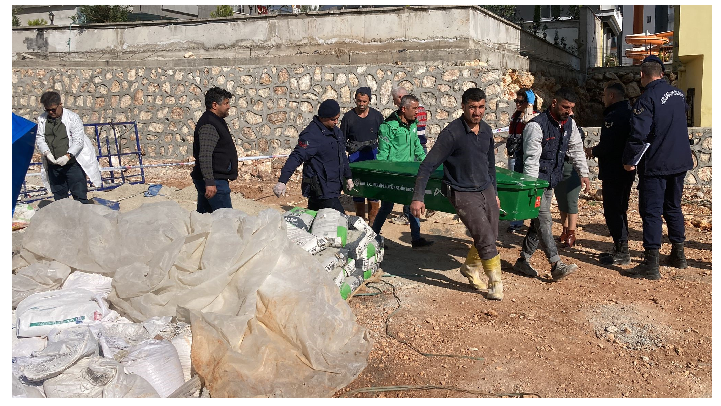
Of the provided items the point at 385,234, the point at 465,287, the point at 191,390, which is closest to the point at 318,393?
the point at 191,390

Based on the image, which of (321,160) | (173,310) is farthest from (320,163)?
(173,310)

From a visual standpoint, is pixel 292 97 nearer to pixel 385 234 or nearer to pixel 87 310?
pixel 385 234

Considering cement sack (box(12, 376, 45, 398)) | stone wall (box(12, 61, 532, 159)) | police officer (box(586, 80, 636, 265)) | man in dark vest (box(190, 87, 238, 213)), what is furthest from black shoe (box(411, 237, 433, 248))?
cement sack (box(12, 376, 45, 398))

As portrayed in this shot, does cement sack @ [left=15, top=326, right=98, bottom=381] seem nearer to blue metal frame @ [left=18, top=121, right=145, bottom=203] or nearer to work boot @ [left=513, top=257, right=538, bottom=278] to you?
work boot @ [left=513, top=257, right=538, bottom=278]

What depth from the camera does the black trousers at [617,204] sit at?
6.60 meters

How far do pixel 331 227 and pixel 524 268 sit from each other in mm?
1972

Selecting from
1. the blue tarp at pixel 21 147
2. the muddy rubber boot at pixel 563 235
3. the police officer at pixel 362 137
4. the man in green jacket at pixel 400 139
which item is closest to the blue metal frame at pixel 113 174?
the police officer at pixel 362 137

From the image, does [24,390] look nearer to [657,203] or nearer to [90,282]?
[90,282]

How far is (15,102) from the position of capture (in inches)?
560

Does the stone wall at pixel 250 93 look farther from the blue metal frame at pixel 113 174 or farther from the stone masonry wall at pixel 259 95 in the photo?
the blue metal frame at pixel 113 174

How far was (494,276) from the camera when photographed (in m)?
5.41

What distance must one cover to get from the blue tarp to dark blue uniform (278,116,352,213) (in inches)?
93.5

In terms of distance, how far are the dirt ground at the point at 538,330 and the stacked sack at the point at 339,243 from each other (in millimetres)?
217

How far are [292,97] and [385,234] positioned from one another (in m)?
5.07
